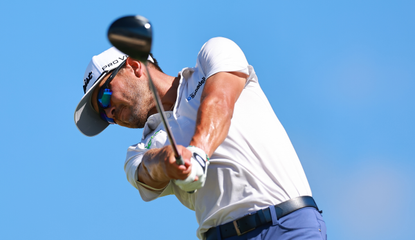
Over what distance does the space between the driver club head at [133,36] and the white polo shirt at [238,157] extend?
1.09m

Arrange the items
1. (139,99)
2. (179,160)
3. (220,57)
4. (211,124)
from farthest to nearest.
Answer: (139,99) → (220,57) → (211,124) → (179,160)

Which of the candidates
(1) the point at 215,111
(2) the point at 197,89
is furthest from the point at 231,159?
(2) the point at 197,89

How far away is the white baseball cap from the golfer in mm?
839

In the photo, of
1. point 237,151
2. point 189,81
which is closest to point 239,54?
point 189,81

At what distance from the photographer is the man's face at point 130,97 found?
429 cm

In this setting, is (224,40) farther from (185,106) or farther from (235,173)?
(235,173)

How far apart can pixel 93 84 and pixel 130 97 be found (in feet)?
1.37

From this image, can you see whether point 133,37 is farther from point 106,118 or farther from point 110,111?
point 106,118

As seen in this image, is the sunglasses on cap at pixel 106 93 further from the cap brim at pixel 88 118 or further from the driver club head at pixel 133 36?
the driver club head at pixel 133 36

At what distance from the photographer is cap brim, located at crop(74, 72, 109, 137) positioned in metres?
4.47

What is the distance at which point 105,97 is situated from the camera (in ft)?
14.4

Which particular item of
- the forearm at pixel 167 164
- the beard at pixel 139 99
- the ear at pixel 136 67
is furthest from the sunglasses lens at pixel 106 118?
the forearm at pixel 167 164

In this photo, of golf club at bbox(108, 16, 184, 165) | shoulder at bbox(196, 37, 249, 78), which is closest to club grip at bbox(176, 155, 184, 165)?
golf club at bbox(108, 16, 184, 165)

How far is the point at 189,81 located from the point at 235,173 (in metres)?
0.98
